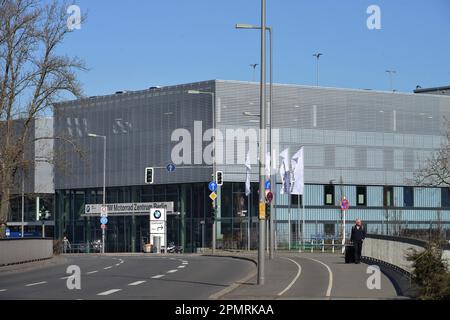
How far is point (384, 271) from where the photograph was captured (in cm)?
2995

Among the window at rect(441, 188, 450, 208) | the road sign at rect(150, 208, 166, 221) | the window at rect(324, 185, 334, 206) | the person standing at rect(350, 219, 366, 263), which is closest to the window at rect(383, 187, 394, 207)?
the window at rect(324, 185, 334, 206)

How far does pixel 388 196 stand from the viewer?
90562 millimetres

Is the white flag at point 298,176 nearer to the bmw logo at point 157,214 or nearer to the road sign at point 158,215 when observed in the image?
the road sign at point 158,215

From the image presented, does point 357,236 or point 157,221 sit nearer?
point 357,236

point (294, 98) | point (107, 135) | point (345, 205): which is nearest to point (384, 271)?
point (345, 205)

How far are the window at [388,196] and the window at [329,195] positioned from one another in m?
6.18

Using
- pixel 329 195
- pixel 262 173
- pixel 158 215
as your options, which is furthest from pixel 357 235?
pixel 329 195

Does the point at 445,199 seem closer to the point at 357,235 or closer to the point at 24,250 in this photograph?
the point at 357,235

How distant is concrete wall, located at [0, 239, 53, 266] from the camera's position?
3647 cm

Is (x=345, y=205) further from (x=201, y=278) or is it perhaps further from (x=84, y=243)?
(x=84, y=243)

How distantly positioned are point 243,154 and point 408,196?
21.6m

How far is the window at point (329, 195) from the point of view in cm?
8812
